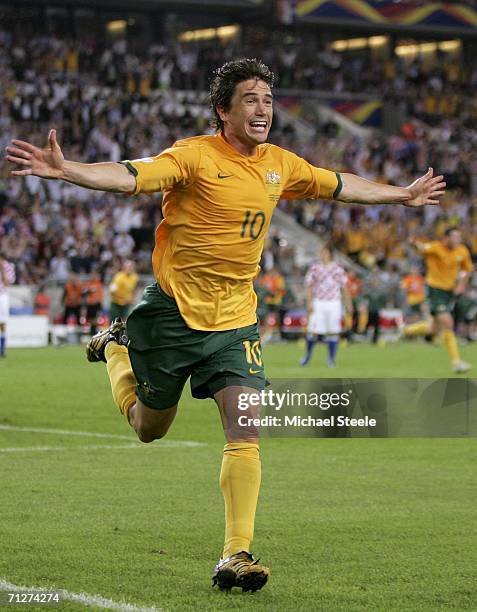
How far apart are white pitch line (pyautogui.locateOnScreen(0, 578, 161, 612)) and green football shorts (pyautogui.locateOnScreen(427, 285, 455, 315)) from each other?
17.1 metres

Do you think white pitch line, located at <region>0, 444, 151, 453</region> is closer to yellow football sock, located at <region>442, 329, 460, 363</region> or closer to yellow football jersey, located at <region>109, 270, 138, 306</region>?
yellow football sock, located at <region>442, 329, 460, 363</region>

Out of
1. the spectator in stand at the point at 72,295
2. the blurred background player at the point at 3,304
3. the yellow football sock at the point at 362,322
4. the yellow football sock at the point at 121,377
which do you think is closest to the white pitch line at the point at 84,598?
the yellow football sock at the point at 121,377

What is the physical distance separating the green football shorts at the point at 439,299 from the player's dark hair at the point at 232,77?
1634cm

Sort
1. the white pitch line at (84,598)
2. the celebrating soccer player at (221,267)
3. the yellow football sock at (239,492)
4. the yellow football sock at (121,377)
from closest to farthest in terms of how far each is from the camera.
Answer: the white pitch line at (84,598), the yellow football sock at (239,492), the celebrating soccer player at (221,267), the yellow football sock at (121,377)

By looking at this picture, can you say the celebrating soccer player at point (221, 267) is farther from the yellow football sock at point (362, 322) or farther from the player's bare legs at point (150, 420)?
the yellow football sock at point (362, 322)

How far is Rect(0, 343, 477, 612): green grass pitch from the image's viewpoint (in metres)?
6.51

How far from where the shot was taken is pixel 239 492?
6.55 meters

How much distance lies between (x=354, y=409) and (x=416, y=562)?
0.90 meters

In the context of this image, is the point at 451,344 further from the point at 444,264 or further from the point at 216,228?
the point at 216,228

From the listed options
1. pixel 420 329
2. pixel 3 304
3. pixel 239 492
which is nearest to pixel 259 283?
pixel 3 304

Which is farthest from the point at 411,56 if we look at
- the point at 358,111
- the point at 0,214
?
the point at 0,214

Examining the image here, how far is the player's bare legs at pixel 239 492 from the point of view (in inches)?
250

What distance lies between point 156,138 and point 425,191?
108 ft

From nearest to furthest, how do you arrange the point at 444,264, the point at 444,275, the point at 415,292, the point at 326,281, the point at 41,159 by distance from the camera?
the point at 41,159 < the point at 444,275 < the point at 444,264 < the point at 326,281 < the point at 415,292
